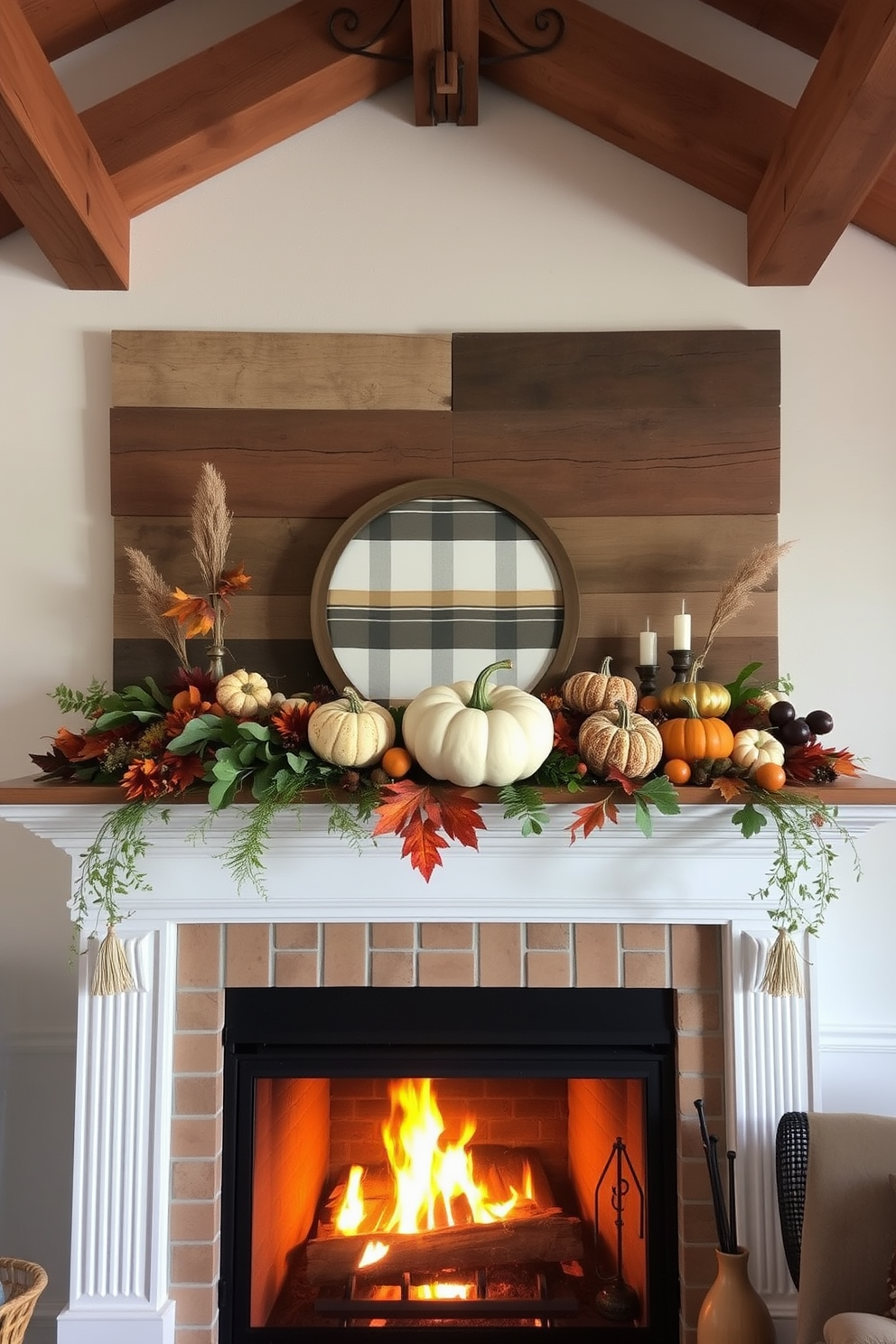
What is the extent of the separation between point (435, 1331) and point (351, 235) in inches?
94.0

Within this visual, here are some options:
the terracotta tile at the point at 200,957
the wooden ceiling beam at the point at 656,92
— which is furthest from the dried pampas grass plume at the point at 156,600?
the wooden ceiling beam at the point at 656,92

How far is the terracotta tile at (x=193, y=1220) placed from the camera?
1.91 m

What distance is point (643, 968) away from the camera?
6.46 ft

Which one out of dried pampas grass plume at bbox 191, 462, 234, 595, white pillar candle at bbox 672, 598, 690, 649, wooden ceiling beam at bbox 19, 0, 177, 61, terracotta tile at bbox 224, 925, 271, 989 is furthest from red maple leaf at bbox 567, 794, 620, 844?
wooden ceiling beam at bbox 19, 0, 177, 61

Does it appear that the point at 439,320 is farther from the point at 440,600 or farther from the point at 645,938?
the point at 645,938

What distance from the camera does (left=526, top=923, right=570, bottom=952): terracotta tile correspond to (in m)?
1.97

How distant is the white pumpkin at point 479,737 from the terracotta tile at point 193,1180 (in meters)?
0.93

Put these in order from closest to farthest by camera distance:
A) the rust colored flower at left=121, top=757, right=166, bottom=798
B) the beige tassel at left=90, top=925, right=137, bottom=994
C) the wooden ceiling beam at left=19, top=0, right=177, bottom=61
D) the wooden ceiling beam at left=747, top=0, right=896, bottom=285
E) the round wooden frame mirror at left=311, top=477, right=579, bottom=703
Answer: the wooden ceiling beam at left=747, top=0, right=896, bottom=285 → the rust colored flower at left=121, top=757, right=166, bottom=798 → the beige tassel at left=90, top=925, right=137, bottom=994 → the wooden ceiling beam at left=19, top=0, right=177, bottom=61 → the round wooden frame mirror at left=311, top=477, right=579, bottom=703

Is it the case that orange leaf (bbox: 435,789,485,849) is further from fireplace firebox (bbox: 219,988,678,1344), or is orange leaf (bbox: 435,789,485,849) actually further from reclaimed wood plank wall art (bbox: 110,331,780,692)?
reclaimed wood plank wall art (bbox: 110,331,780,692)

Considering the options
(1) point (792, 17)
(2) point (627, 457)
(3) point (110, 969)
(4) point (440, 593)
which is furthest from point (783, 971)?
Result: (1) point (792, 17)

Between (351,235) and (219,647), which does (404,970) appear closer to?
(219,647)

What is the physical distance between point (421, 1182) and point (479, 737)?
1.12 meters

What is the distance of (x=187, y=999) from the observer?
6.44 feet

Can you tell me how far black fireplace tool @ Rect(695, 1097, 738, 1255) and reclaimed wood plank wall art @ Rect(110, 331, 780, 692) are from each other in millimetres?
Result: 971
